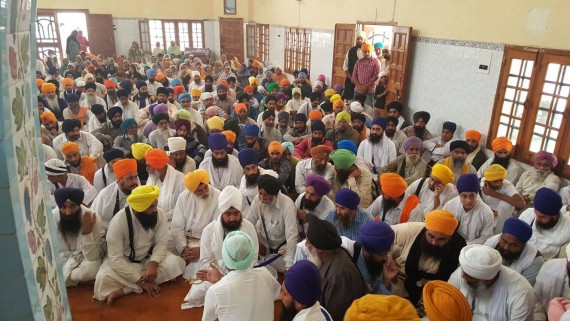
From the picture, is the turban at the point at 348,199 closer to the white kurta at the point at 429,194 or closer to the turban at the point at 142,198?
the white kurta at the point at 429,194

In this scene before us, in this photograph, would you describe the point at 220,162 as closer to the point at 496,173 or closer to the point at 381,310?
the point at 496,173

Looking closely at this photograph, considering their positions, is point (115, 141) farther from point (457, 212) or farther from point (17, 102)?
point (17, 102)

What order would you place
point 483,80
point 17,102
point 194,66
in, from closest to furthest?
point 17,102 → point 483,80 → point 194,66

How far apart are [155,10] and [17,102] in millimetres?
17909

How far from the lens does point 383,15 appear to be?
849 centimetres

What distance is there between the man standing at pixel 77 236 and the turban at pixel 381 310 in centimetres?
266

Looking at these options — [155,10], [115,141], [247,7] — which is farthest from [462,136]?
[155,10]

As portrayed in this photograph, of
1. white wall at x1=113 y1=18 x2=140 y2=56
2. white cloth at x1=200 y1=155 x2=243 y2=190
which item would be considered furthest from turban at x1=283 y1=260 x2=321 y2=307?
white wall at x1=113 y1=18 x2=140 y2=56

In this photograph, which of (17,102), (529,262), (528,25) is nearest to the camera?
(17,102)

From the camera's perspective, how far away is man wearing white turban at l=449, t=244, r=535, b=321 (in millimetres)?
2854

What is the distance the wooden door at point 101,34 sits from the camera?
54.1ft

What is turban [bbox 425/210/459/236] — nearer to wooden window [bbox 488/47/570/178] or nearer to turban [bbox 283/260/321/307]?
turban [bbox 283/260/321/307]

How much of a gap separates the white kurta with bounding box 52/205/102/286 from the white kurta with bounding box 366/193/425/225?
2.66m

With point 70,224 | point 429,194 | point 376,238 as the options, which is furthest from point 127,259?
point 429,194
